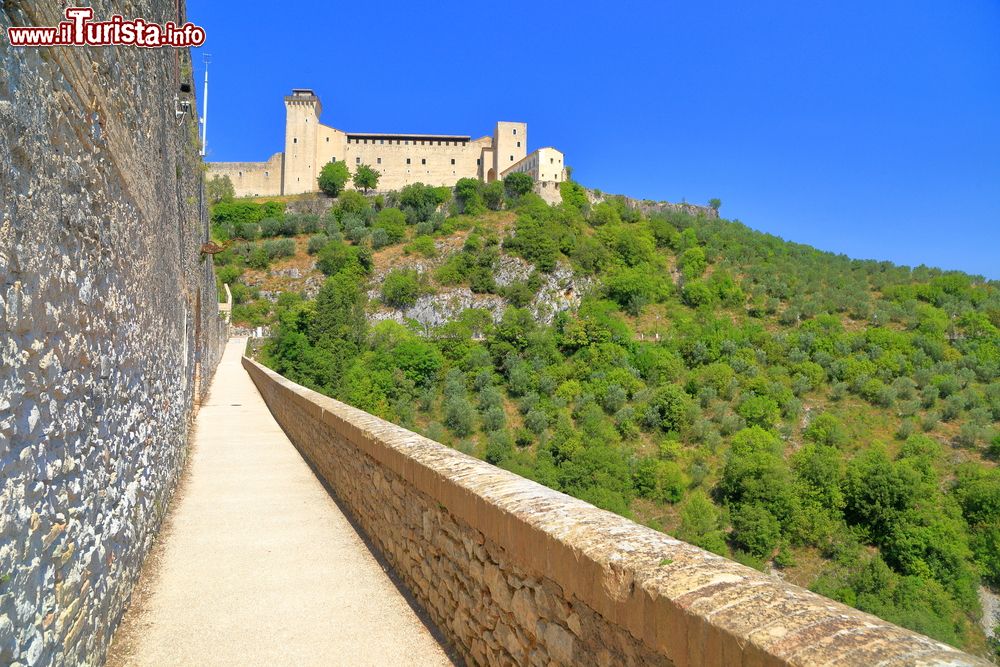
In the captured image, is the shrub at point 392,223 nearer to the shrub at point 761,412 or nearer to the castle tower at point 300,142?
the castle tower at point 300,142

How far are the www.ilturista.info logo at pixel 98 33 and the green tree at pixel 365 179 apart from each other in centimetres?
6291

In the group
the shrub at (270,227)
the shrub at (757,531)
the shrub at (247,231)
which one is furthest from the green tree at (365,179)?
the shrub at (757,531)

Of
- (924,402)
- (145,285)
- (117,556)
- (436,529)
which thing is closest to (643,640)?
(436,529)

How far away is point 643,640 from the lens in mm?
1672

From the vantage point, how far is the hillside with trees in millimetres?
22797

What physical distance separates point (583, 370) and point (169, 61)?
3414 centimetres

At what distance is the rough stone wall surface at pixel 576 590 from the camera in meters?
1.37

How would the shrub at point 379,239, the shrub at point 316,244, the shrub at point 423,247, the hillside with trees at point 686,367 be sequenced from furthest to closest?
the shrub at point 379,239
the shrub at point 316,244
the shrub at point 423,247
the hillside with trees at point 686,367

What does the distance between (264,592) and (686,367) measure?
38.4 meters

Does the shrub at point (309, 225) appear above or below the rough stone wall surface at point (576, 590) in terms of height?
above

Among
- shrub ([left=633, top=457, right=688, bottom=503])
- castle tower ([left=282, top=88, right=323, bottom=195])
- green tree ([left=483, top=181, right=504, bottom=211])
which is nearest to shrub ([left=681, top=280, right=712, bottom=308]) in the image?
green tree ([left=483, top=181, right=504, bottom=211])

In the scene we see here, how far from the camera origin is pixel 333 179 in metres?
62.2

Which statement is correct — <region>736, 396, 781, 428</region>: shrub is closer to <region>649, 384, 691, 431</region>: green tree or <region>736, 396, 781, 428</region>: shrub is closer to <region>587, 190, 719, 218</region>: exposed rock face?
<region>649, 384, 691, 431</region>: green tree

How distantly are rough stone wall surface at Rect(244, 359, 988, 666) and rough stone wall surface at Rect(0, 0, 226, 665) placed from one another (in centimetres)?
160
